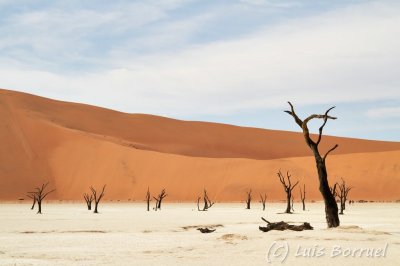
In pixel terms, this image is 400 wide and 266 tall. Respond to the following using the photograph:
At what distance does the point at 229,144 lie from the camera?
118 meters

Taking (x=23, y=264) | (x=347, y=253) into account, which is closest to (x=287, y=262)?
(x=347, y=253)

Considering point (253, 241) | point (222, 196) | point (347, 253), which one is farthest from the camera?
point (222, 196)

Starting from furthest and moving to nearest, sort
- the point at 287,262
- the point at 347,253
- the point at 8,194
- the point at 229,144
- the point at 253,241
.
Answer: the point at 229,144 < the point at 8,194 < the point at 253,241 < the point at 347,253 < the point at 287,262

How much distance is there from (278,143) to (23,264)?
110422 mm

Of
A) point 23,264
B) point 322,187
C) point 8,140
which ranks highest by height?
point 8,140

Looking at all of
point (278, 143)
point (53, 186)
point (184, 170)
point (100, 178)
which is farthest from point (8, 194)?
point (278, 143)

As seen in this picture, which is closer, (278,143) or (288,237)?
(288,237)

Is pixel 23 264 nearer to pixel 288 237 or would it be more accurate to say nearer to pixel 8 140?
pixel 288 237

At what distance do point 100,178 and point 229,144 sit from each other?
42.4 m

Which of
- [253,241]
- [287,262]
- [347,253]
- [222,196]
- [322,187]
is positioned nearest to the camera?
[287,262]

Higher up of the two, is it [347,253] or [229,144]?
[229,144]

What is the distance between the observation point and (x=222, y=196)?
77.4m

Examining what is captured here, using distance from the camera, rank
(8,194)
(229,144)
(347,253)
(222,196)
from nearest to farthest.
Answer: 1. (347,253)
2. (8,194)
3. (222,196)
4. (229,144)

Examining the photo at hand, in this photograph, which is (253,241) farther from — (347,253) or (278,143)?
(278,143)
